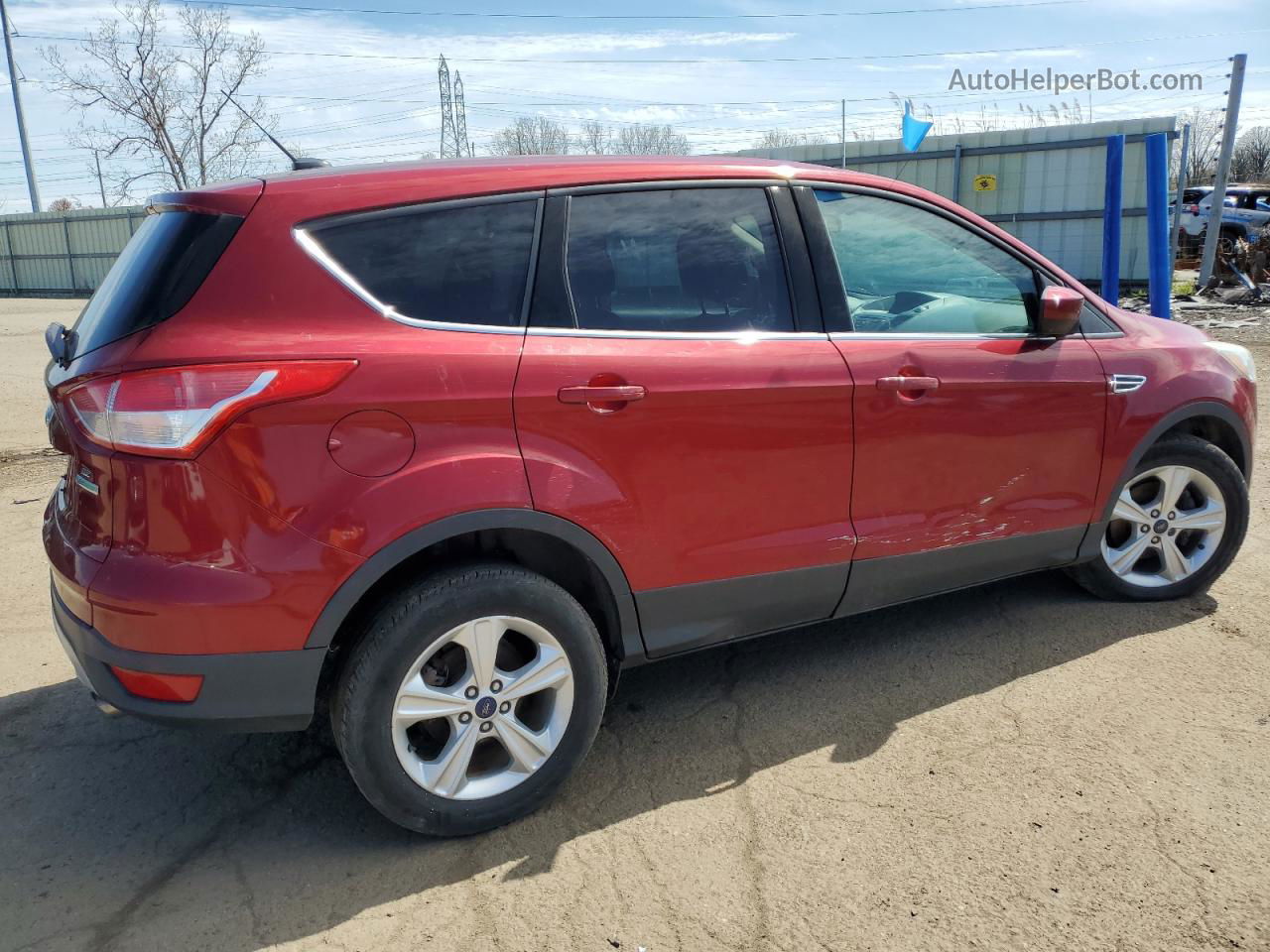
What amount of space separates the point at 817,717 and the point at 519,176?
6.52 feet

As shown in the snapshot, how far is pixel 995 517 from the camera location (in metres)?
3.63

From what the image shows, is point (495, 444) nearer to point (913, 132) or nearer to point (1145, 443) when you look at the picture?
point (1145, 443)

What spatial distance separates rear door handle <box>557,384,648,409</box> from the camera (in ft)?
8.97

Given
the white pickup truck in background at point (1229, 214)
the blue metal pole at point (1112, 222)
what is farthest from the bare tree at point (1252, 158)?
the blue metal pole at point (1112, 222)

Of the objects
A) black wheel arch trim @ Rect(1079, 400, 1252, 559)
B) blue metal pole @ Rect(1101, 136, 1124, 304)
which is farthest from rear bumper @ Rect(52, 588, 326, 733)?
blue metal pole @ Rect(1101, 136, 1124, 304)

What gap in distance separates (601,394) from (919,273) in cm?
145

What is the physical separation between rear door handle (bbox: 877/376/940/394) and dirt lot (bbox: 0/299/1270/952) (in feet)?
3.55

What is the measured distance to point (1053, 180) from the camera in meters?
18.0

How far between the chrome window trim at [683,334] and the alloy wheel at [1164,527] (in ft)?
5.77

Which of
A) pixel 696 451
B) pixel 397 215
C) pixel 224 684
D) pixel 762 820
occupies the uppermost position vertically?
pixel 397 215

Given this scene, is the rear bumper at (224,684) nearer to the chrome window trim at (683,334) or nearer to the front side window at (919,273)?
the chrome window trim at (683,334)

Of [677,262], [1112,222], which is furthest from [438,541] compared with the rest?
[1112,222]

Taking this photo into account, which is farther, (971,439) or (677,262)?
(971,439)

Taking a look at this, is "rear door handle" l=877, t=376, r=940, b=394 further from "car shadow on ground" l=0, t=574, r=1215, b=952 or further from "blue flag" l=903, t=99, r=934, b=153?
"blue flag" l=903, t=99, r=934, b=153
